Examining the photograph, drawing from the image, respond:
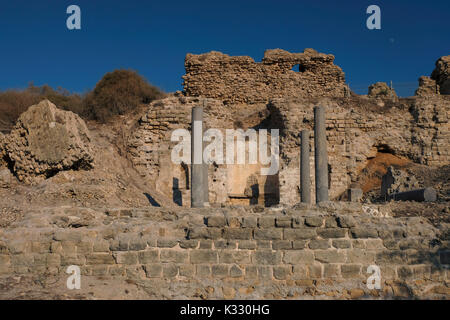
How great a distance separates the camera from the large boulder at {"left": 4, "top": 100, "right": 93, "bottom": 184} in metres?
11.0

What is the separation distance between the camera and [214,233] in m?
6.02

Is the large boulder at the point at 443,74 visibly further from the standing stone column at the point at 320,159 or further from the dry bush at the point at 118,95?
the dry bush at the point at 118,95

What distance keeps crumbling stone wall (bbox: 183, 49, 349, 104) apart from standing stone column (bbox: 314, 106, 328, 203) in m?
6.83

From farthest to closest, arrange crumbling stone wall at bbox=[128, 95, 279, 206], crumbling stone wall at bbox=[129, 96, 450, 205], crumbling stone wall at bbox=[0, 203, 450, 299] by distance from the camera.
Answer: crumbling stone wall at bbox=[129, 96, 450, 205] < crumbling stone wall at bbox=[128, 95, 279, 206] < crumbling stone wall at bbox=[0, 203, 450, 299]

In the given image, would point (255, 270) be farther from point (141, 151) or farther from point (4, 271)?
point (141, 151)

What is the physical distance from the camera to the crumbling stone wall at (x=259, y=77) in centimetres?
1947

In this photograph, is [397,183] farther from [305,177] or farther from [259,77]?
[259,77]

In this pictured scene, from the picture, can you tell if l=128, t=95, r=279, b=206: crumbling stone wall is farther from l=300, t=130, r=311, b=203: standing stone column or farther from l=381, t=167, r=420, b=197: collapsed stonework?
l=381, t=167, r=420, b=197: collapsed stonework

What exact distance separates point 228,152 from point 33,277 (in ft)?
38.4

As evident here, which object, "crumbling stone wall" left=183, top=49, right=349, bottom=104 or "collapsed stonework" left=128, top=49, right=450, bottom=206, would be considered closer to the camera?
"collapsed stonework" left=128, top=49, right=450, bottom=206

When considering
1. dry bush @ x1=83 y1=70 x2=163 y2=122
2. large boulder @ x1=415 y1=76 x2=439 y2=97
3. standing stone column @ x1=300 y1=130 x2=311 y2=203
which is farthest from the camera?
large boulder @ x1=415 y1=76 x2=439 y2=97

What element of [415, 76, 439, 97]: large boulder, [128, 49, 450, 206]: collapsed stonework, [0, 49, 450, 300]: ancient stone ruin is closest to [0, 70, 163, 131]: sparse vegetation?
[0, 49, 450, 300]: ancient stone ruin

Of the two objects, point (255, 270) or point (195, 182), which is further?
point (195, 182)
